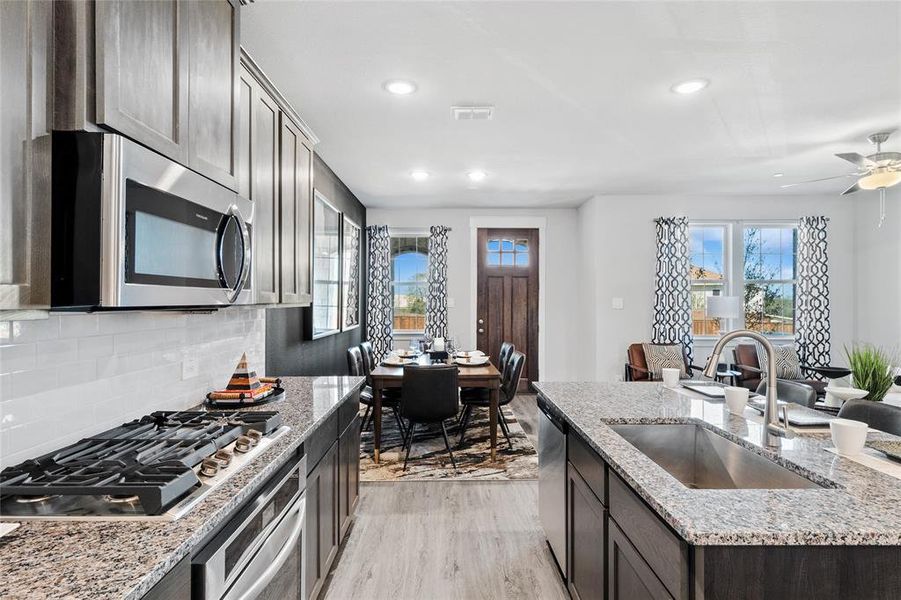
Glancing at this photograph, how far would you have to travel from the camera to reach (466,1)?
2000 millimetres

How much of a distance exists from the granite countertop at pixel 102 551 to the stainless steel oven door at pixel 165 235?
0.48m

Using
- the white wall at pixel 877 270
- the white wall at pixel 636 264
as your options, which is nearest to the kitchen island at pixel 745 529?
the white wall at pixel 636 264

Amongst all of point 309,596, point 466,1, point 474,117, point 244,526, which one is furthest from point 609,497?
point 474,117

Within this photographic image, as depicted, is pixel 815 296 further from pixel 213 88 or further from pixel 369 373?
pixel 213 88

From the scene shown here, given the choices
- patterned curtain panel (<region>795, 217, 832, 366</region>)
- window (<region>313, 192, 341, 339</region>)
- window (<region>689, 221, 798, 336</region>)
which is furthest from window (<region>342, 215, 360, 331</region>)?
patterned curtain panel (<region>795, 217, 832, 366</region>)

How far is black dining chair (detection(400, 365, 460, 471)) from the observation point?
355cm

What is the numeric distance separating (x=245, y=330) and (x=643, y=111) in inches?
116

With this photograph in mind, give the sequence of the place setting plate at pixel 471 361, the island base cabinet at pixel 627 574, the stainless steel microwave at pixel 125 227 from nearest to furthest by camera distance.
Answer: the stainless steel microwave at pixel 125 227
the island base cabinet at pixel 627 574
the place setting plate at pixel 471 361

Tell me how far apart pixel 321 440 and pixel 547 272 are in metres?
5.24

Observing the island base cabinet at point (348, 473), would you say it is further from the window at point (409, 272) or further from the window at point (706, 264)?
the window at point (706, 264)

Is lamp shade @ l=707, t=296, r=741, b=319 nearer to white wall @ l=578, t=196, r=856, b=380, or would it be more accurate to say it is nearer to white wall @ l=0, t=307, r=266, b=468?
white wall @ l=578, t=196, r=856, b=380

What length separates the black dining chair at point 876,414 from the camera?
6.14 feet

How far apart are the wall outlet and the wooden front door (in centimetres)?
486

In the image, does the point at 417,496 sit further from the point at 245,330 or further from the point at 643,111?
the point at 643,111
